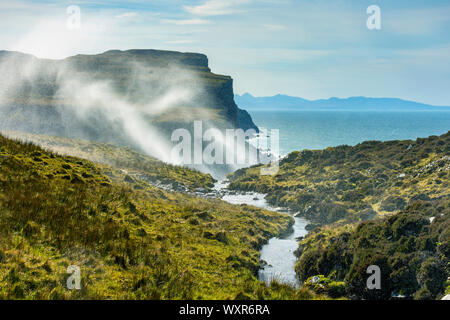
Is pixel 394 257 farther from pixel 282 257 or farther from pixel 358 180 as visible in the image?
pixel 358 180

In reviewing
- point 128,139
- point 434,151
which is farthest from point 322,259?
point 128,139

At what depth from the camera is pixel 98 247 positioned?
46.5 ft

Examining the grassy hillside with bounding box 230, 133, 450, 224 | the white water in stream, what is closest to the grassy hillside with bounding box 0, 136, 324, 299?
the white water in stream

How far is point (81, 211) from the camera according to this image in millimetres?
17156

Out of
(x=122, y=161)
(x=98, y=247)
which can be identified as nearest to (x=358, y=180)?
(x=122, y=161)

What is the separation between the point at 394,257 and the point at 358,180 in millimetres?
37465

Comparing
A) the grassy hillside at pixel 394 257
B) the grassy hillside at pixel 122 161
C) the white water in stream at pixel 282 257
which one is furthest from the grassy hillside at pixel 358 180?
the grassy hillside at pixel 394 257

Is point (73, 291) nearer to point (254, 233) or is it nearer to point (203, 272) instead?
point (203, 272)

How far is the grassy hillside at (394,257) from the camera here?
18.0m

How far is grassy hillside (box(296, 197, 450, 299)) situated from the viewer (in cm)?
1803

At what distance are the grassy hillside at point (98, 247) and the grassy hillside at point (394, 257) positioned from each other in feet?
16.8

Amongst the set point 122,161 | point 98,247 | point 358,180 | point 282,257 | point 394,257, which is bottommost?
point 282,257

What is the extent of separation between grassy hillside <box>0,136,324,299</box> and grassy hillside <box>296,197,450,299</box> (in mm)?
5123
